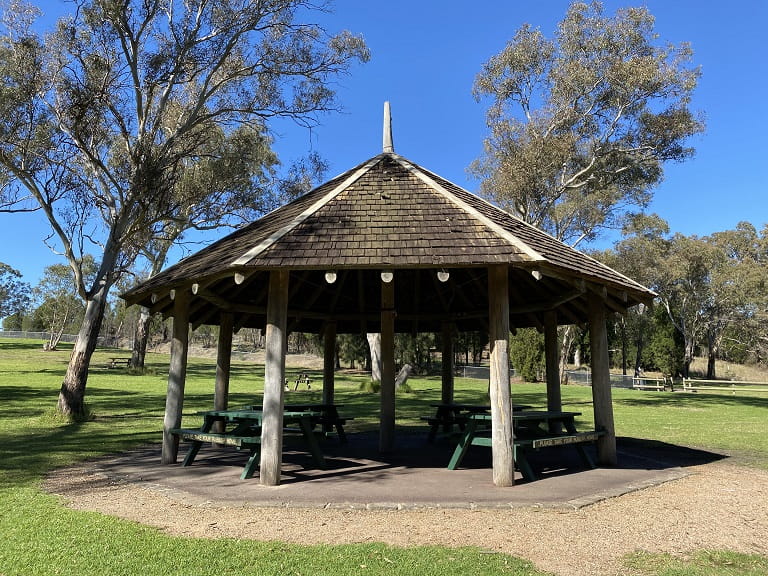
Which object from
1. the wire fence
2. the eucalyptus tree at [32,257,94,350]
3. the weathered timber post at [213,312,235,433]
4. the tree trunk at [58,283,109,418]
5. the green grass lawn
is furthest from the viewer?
the eucalyptus tree at [32,257,94,350]

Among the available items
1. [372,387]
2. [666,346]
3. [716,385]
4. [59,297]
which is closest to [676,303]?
[666,346]

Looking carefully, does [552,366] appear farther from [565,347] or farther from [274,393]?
[565,347]

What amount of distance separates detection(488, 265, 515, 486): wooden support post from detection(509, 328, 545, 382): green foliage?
106 feet

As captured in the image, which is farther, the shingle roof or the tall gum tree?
the tall gum tree

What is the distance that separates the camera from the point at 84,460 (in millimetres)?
8461

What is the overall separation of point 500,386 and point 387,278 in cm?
201

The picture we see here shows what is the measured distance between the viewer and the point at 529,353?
126 feet

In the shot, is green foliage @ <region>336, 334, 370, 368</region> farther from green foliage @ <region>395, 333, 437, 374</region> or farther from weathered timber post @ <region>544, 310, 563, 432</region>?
weathered timber post @ <region>544, 310, 563, 432</region>

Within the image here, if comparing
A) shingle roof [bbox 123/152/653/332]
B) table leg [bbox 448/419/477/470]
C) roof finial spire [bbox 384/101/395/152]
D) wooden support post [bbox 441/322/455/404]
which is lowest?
table leg [bbox 448/419/477/470]

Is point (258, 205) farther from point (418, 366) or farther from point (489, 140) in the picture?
point (418, 366)

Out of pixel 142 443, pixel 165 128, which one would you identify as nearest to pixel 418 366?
pixel 165 128

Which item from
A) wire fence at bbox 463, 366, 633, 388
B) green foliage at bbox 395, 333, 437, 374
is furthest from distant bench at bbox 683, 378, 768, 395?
green foliage at bbox 395, 333, 437, 374

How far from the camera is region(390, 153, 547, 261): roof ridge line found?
6.62 metres

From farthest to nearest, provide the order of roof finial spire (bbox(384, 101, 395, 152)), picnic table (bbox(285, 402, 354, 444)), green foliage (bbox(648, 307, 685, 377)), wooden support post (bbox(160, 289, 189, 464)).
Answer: green foliage (bbox(648, 307, 685, 377))
roof finial spire (bbox(384, 101, 395, 152))
picnic table (bbox(285, 402, 354, 444))
wooden support post (bbox(160, 289, 189, 464))
